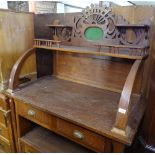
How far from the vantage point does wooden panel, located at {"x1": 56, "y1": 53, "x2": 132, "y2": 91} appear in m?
1.27

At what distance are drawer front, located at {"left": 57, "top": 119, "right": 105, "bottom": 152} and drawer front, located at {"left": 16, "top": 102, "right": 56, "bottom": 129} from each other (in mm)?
65

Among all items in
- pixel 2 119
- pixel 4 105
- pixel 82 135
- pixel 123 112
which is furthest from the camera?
pixel 2 119

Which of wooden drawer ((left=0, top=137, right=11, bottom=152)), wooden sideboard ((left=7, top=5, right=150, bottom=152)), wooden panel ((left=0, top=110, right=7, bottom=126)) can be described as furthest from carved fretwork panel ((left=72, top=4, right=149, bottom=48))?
wooden drawer ((left=0, top=137, right=11, bottom=152))

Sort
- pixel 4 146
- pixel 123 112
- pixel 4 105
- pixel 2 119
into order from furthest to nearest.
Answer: pixel 4 146
pixel 2 119
pixel 4 105
pixel 123 112

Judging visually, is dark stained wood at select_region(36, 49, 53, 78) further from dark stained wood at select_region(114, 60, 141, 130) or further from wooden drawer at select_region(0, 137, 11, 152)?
dark stained wood at select_region(114, 60, 141, 130)

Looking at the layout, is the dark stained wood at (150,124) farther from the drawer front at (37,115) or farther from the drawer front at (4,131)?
the drawer front at (4,131)

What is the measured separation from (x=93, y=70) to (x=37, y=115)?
1.88ft

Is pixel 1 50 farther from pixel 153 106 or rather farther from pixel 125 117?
pixel 153 106

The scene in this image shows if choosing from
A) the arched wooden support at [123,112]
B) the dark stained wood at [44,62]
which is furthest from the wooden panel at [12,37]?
the arched wooden support at [123,112]

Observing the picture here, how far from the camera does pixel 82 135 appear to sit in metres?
0.98

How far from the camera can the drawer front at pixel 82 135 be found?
931mm

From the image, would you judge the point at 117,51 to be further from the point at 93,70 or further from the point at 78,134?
the point at 78,134

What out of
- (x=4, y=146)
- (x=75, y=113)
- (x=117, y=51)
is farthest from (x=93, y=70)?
(x=4, y=146)

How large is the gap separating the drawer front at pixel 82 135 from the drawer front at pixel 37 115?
65mm
